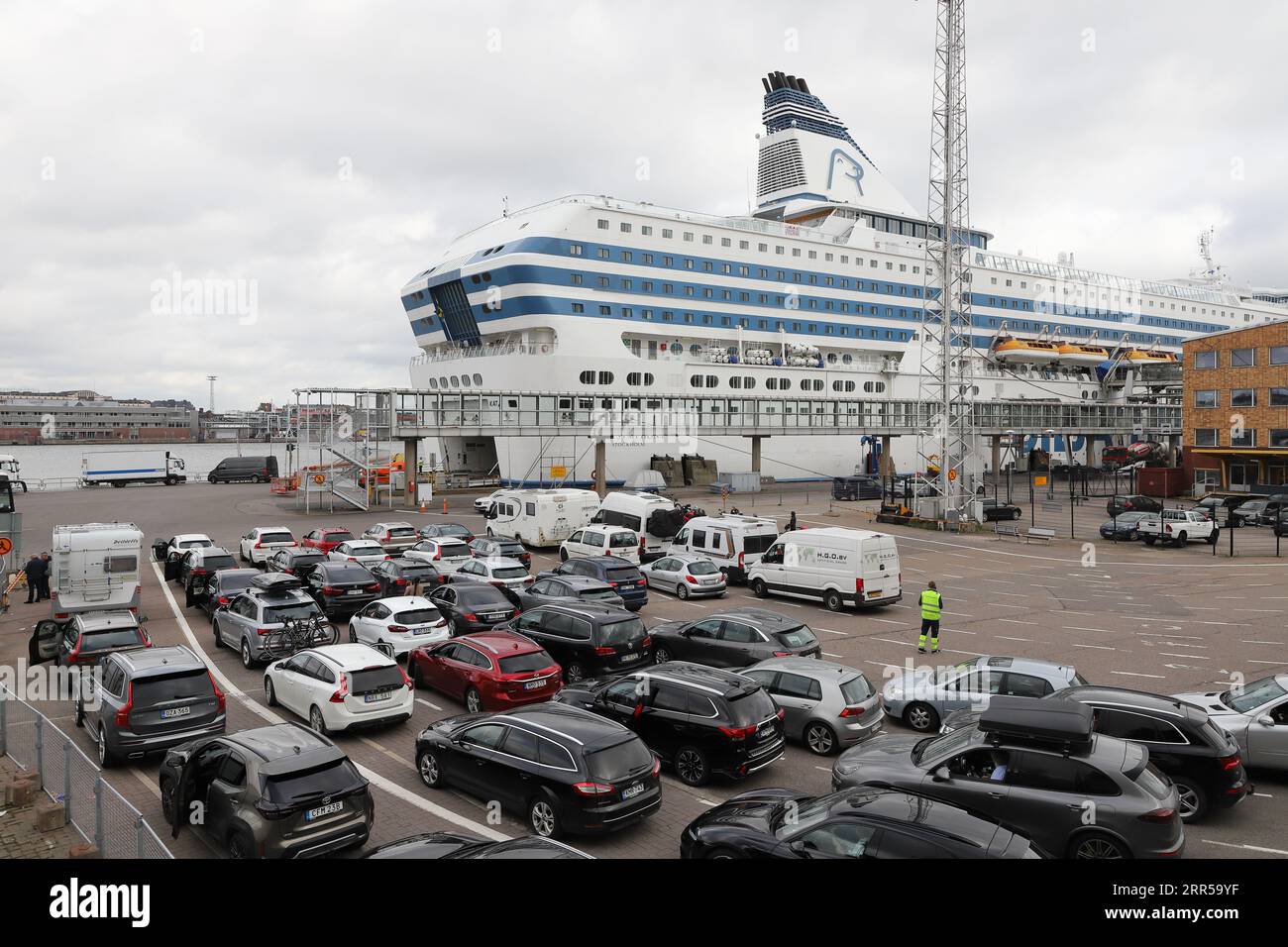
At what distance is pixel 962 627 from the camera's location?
734 inches

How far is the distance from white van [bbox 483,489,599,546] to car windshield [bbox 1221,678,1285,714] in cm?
2166

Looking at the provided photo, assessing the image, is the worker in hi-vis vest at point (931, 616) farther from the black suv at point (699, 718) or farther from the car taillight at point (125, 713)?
the car taillight at point (125, 713)

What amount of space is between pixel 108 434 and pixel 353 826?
179011 millimetres

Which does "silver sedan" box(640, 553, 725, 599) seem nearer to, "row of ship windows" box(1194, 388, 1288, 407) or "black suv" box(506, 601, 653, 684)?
"black suv" box(506, 601, 653, 684)

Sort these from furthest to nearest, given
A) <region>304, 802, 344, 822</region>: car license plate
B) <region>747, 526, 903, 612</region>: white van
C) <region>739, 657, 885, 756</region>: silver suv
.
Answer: <region>747, 526, 903, 612</region>: white van < <region>739, 657, 885, 756</region>: silver suv < <region>304, 802, 344, 822</region>: car license plate

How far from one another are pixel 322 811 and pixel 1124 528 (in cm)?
3612

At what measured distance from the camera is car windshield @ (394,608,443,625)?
14.8 m

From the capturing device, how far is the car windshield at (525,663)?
12.0 meters

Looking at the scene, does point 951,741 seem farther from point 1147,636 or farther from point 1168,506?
point 1168,506

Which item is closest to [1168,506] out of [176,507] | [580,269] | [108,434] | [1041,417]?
[1041,417]

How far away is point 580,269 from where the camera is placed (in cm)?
4975

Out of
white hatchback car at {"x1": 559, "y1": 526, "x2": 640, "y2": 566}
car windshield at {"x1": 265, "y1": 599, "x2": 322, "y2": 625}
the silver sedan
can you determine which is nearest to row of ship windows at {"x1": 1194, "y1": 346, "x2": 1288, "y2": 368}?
the silver sedan

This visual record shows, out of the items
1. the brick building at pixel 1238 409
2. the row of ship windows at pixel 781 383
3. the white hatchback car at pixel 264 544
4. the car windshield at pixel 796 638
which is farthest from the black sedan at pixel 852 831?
the brick building at pixel 1238 409

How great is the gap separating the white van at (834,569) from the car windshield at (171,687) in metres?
14.5
